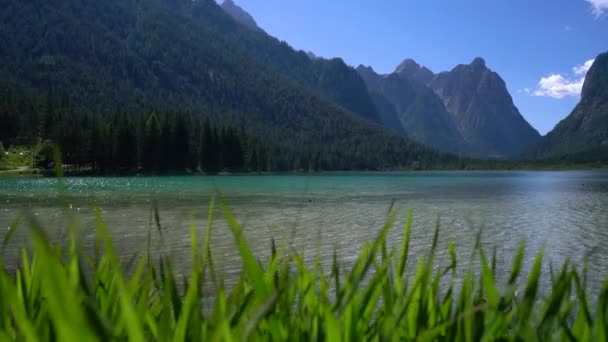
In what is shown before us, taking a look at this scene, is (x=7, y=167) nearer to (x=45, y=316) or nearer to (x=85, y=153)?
(x=85, y=153)

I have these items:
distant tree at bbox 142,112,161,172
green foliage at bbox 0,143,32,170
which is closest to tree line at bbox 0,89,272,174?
distant tree at bbox 142,112,161,172

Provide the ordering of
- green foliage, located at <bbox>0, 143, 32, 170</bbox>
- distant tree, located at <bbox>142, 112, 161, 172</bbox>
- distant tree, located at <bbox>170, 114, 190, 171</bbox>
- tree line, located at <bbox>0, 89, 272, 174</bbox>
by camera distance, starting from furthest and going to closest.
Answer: distant tree, located at <bbox>170, 114, 190, 171</bbox> → distant tree, located at <bbox>142, 112, 161, 172</bbox> → green foliage, located at <bbox>0, 143, 32, 170</bbox> → tree line, located at <bbox>0, 89, 272, 174</bbox>

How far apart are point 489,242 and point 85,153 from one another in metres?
84.2

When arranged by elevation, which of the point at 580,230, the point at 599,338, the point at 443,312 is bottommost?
the point at 580,230

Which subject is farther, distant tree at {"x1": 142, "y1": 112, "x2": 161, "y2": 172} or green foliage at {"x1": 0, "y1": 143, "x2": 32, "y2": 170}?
distant tree at {"x1": 142, "y1": 112, "x2": 161, "y2": 172}

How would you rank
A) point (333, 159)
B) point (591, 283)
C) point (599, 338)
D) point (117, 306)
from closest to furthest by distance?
point (599, 338), point (117, 306), point (591, 283), point (333, 159)

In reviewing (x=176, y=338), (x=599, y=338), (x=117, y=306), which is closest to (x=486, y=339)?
(x=599, y=338)

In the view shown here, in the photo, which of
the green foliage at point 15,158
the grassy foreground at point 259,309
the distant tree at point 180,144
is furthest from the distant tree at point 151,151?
the grassy foreground at point 259,309

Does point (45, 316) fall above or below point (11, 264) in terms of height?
above

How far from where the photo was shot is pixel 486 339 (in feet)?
4.48

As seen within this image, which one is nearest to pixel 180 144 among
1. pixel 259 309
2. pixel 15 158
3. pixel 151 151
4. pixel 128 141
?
pixel 151 151

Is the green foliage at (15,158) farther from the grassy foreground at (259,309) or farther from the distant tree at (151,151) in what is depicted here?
the grassy foreground at (259,309)

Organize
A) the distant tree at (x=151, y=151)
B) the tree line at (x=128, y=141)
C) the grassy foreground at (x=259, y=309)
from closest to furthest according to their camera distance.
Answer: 1. the grassy foreground at (x=259, y=309)
2. the tree line at (x=128, y=141)
3. the distant tree at (x=151, y=151)

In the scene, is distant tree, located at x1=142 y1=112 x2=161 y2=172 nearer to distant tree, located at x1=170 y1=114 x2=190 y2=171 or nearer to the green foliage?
distant tree, located at x1=170 y1=114 x2=190 y2=171
